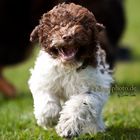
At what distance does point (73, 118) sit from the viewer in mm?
6848

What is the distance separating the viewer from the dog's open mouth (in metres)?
6.79

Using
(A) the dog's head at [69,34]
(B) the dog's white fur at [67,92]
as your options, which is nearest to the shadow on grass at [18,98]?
(B) the dog's white fur at [67,92]

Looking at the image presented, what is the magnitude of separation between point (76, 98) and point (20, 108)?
4.00 metres

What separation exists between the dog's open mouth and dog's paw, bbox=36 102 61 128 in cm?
55

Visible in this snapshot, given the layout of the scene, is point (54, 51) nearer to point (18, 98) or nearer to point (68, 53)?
point (68, 53)

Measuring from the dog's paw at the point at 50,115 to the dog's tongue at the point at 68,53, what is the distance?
56cm

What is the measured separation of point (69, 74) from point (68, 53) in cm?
44

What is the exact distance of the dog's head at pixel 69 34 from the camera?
6.73m

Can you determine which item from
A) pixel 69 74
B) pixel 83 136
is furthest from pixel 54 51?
pixel 83 136

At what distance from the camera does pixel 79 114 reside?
6918 mm

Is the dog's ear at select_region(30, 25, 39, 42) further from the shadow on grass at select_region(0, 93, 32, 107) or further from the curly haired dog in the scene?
the shadow on grass at select_region(0, 93, 32, 107)

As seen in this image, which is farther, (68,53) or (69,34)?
(68,53)

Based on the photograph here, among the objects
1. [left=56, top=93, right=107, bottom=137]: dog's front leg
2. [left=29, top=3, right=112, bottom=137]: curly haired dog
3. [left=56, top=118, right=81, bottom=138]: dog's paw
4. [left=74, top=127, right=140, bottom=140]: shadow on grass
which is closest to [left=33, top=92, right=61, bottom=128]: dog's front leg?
[left=29, top=3, right=112, bottom=137]: curly haired dog

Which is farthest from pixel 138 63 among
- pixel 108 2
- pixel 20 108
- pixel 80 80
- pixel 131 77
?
pixel 80 80
